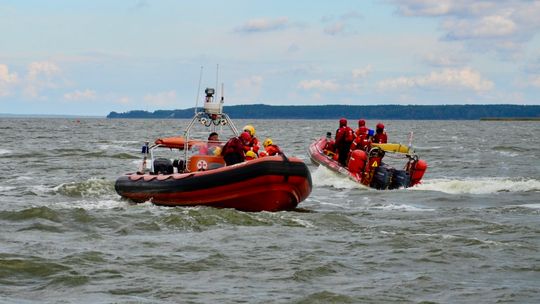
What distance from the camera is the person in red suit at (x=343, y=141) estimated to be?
23.6m

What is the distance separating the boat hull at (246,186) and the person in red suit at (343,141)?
23.9 ft

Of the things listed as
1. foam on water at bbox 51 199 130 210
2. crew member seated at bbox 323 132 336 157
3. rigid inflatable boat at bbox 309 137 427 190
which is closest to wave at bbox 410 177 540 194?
rigid inflatable boat at bbox 309 137 427 190

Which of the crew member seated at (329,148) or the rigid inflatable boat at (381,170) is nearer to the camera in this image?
the rigid inflatable boat at (381,170)

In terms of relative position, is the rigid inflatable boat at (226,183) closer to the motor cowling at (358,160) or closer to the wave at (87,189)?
the wave at (87,189)

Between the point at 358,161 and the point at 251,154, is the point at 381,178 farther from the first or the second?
the point at 251,154

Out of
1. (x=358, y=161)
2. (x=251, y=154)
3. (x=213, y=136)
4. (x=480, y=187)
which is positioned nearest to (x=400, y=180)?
(x=358, y=161)

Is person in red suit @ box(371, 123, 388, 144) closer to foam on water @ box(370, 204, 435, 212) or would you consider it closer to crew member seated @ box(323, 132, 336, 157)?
crew member seated @ box(323, 132, 336, 157)

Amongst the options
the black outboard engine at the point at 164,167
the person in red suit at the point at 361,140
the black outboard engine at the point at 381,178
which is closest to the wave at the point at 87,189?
the black outboard engine at the point at 164,167

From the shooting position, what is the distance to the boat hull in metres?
15.5

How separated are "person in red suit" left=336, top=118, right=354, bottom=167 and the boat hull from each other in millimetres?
7298

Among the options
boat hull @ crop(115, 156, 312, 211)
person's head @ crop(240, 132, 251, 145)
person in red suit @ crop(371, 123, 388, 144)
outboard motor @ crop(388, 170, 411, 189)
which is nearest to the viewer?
boat hull @ crop(115, 156, 312, 211)

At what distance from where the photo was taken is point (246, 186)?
1565 centimetres

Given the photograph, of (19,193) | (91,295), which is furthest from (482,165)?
(91,295)

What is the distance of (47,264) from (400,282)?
4.11 meters
